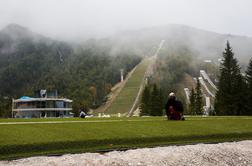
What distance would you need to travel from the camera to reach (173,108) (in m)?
26.5

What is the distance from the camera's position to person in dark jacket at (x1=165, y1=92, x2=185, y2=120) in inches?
1025

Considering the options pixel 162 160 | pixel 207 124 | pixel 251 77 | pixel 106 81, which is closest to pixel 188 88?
pixel 106 81

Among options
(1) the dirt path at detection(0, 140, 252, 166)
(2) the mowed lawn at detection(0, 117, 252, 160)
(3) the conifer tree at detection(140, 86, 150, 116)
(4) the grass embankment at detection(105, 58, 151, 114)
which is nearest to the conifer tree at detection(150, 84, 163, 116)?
Result: (3) the conifer tree at detection(140, 86, 150, 116)

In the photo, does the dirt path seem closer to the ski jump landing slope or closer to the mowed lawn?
the mowed lawn

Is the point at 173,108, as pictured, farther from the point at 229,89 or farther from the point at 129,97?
the point at 129,97

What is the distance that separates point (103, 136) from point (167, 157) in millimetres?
4502

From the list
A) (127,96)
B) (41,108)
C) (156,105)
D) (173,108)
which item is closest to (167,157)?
(173,108)

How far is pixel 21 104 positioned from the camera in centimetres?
10162

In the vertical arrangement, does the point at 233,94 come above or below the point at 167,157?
above

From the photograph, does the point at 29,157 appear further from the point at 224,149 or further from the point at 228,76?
the point at 228,76

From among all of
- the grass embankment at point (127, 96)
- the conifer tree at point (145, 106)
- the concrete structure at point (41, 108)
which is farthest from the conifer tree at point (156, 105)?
the grass embankment at point (127, 96)

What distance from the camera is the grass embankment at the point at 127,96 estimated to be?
136 meters

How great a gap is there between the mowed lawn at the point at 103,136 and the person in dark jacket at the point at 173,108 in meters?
1.91

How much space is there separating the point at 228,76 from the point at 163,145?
48053 mm
